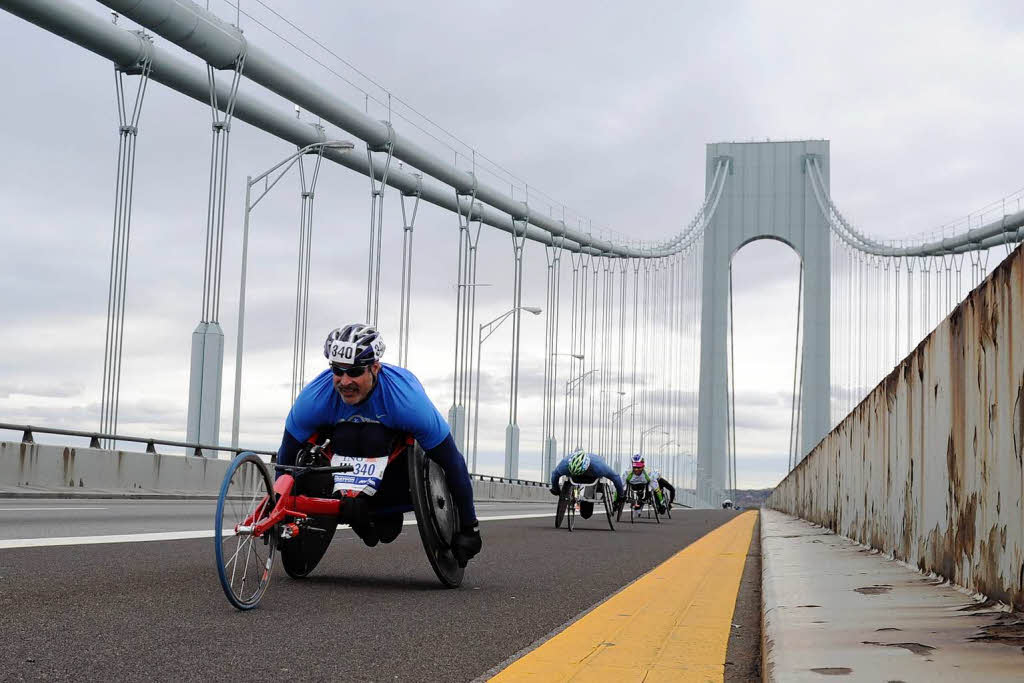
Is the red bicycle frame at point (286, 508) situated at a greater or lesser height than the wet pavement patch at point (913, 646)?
greater

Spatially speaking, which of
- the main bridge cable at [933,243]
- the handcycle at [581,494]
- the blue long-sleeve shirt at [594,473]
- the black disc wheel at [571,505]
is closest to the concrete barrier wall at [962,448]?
the black disc wheel at [571,505]

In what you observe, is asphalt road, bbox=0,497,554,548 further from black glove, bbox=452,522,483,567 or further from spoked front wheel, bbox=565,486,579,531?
spoked front wheel, bbox=565,486,579,531

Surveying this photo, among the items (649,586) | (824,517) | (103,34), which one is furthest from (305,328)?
(649,586)

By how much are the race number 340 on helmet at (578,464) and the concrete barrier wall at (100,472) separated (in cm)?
620

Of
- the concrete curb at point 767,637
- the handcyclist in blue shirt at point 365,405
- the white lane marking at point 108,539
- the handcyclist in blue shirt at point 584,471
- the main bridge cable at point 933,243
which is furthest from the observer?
the main bridge cable at point 933,243

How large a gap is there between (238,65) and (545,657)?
2800 cm

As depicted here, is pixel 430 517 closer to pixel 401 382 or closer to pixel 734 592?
pixel 401 382

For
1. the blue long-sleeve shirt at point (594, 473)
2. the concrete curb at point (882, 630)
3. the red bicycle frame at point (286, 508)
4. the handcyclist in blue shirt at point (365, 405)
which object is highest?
the handcyclist in blue shirt at point (365, 405)

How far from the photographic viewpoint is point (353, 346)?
5664mm

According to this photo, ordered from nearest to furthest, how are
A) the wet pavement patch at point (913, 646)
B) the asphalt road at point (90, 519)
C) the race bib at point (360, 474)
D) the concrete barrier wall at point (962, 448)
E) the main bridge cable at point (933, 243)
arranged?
the wet pavement patch at point (913, 646)
the concrete barrier wall at point (962, 448)
the race bib at point (360, 474)
the asphalt road at point (90, 519)
the main bridge cable at point (933, 243)

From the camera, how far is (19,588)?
5148 millimetres

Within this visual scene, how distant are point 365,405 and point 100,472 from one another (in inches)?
464

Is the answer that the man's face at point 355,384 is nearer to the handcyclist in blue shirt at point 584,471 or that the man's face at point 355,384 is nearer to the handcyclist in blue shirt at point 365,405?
the handcyclist in blue shirt at point 365,405

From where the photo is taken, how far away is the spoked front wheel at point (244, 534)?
480 centimetres
